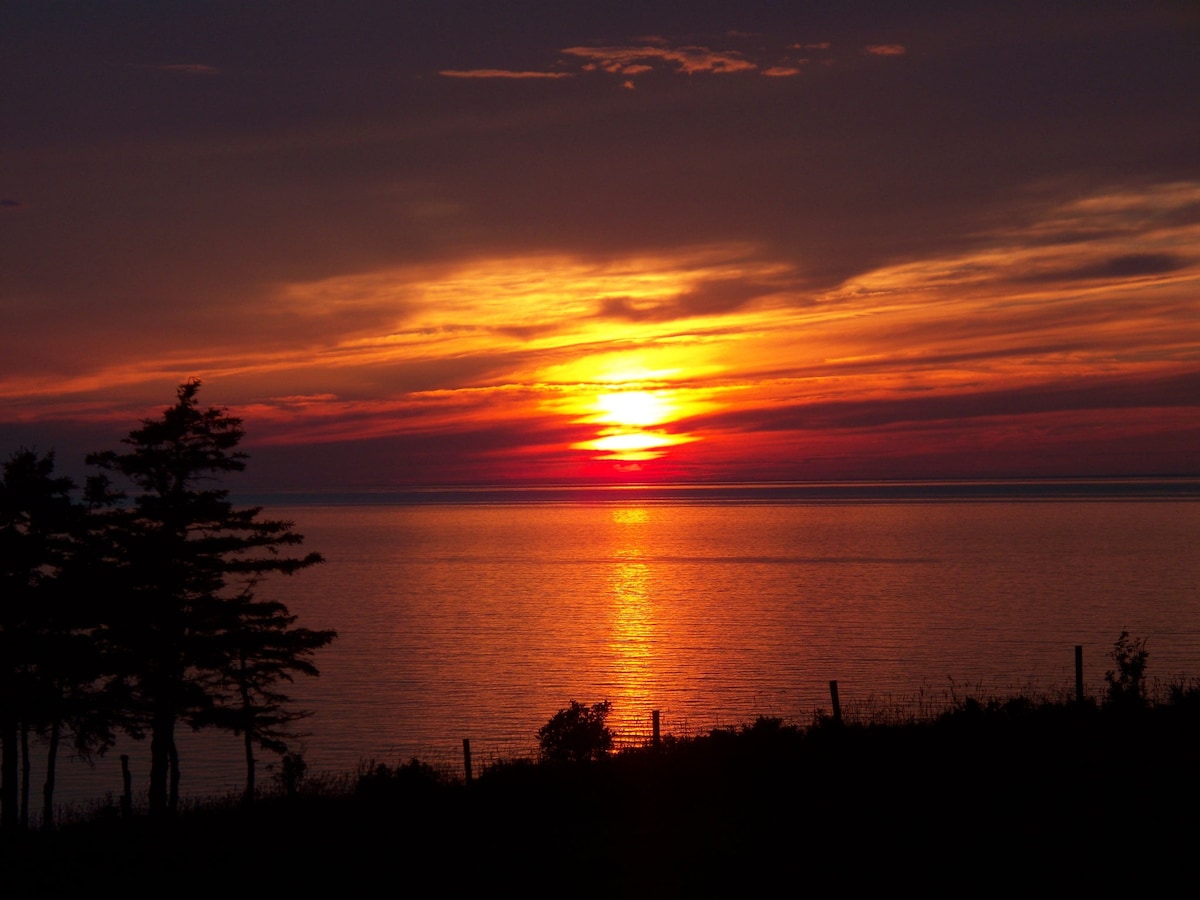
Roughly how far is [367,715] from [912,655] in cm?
3449

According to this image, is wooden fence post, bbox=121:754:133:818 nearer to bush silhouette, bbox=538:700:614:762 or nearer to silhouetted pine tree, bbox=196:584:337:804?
silhouetted pine tree, bbox=196:584:337:804

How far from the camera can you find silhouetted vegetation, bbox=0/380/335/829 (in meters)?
34.2

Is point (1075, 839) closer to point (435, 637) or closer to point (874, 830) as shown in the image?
point (874, 830)

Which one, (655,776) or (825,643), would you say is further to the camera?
(825,643)

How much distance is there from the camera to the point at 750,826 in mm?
15242

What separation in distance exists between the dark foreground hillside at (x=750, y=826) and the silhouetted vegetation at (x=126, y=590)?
14.0 meters

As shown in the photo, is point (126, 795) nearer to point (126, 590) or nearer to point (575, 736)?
point (126, 590)

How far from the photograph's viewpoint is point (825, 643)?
71.9 meters

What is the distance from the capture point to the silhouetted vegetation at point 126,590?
112ft

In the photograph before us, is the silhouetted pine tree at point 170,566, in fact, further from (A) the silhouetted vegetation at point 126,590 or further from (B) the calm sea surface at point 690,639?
(B) the calm sea surface at point 690,639

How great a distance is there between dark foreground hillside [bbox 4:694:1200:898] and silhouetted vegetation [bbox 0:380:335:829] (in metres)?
14.0

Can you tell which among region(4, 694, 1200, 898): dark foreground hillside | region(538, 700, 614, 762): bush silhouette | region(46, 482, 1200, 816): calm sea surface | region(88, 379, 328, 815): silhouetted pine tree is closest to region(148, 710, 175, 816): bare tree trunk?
region(88, 379, 328, 815): silhouetted pine tree

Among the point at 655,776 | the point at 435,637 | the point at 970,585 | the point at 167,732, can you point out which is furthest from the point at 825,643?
the point at 655,776

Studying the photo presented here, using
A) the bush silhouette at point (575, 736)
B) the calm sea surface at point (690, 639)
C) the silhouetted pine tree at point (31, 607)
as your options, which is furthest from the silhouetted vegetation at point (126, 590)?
the bush silhouette at point (575, 736)
